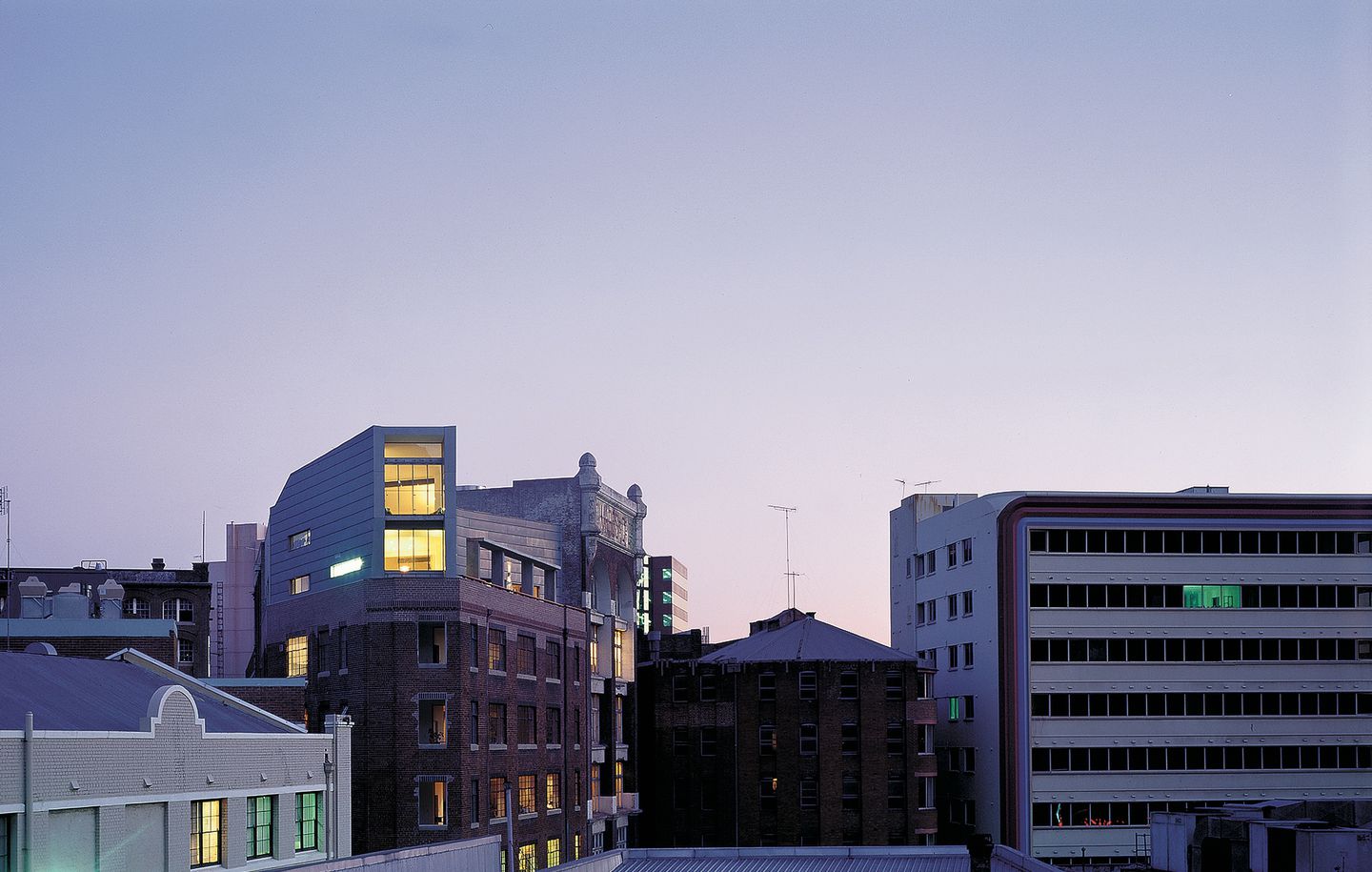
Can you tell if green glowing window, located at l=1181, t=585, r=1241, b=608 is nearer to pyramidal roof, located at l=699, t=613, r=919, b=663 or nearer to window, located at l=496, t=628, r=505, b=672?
pyramidal roof, located at l=699, t=613, r=919, b=663

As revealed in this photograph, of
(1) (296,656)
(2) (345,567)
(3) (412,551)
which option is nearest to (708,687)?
(1) (296,656)

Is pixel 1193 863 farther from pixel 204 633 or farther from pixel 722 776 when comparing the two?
pixel 204 633

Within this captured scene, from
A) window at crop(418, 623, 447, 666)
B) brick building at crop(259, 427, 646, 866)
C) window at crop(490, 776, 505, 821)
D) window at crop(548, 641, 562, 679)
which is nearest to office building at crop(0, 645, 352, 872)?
brick building at crop(259, 427, 646, 866)

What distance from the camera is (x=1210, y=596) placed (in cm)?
10069

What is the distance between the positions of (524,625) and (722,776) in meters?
23.7

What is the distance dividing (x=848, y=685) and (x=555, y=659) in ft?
69.7

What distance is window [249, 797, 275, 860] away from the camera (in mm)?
53041

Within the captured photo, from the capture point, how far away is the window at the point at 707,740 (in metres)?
102

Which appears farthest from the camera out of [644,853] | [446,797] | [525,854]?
[525,854]

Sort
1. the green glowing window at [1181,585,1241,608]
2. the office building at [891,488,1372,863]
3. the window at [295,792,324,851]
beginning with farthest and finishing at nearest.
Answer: the green glowing window at [1181,585,1241,608]
the office building at [891,488,1372,863]
the window at [295,792,324,851]

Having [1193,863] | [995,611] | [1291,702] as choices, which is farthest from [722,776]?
[1291,702]

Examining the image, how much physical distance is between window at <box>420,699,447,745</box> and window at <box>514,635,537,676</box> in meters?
7.19

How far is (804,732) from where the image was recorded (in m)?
98.8

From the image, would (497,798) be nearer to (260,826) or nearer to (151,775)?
(260,826)
